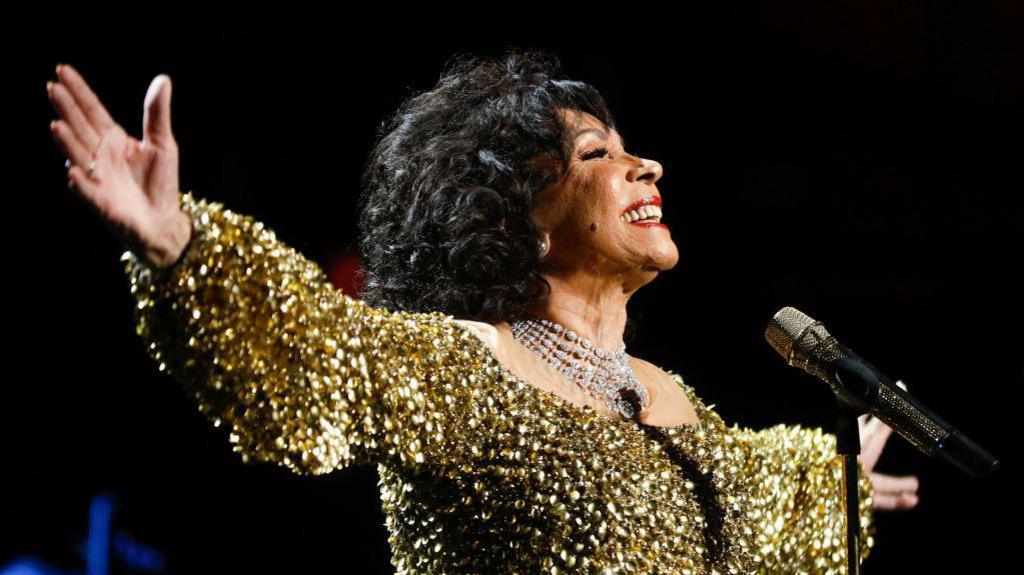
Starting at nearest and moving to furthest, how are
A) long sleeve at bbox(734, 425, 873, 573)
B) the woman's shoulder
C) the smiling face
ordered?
1. the woman's shoulder
2. the smiling face
3. long sleeve at bbox(734, 425, 873, 573)

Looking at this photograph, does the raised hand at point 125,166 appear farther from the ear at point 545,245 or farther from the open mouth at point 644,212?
the open mouth at point 644,212

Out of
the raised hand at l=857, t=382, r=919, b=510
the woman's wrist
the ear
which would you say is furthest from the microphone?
the woman's wrist

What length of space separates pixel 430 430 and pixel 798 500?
0.93m

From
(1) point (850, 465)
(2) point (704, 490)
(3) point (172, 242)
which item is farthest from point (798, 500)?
(3) point (172, 242)

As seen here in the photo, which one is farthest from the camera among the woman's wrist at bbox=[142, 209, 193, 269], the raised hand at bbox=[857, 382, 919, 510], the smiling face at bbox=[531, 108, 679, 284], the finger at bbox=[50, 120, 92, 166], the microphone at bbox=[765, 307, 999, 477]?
the raised hand at bbox=[857, 382, 919, 510]

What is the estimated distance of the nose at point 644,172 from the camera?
6.32 ft

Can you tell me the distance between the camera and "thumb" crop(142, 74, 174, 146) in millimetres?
1224

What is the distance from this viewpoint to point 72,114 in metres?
1.19

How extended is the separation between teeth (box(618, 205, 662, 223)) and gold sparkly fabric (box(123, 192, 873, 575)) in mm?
396

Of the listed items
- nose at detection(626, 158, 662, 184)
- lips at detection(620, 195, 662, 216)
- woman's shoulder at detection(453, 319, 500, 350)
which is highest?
nose at detection(626, 158, 662, 184)

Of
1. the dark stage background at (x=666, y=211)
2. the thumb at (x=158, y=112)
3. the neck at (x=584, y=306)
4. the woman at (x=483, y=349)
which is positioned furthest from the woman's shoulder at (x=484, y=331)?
the dark stage background at (x=666, y=211)

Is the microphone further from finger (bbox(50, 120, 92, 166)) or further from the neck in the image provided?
finger (bbox(50, 120, 92, 166))

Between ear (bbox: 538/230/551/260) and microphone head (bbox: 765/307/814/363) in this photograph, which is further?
ear (bbox: 538/230/551/260)

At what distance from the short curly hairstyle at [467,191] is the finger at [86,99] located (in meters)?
0.81
